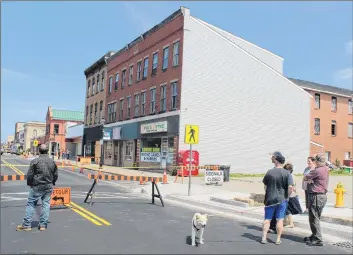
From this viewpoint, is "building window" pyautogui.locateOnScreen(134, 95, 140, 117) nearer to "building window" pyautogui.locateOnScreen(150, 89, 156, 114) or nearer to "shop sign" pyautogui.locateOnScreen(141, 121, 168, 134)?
"shop sign" pyautogui.locateOnScreen(141, 121, 168, 134)

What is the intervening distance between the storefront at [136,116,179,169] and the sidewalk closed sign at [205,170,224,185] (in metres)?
8.42

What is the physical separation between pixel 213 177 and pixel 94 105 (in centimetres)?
3200

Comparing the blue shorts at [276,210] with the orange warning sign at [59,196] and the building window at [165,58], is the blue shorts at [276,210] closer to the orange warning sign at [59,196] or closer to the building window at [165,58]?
the orange warning sign at [59,196]

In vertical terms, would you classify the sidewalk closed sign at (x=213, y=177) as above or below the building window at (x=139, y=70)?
below

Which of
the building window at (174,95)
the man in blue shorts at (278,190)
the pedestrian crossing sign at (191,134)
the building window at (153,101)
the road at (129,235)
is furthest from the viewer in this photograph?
the building window at (153,101)

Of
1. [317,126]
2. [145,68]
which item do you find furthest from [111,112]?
[317,126]

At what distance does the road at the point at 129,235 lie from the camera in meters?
6.94

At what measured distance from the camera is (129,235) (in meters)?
7.97

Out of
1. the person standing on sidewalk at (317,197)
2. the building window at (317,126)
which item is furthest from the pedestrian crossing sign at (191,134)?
the building window at (317,126)

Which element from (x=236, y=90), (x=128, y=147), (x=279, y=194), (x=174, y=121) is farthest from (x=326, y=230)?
(x=128, y=147)

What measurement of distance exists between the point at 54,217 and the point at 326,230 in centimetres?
673

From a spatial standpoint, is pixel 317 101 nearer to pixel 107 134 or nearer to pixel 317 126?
pixel 317 126

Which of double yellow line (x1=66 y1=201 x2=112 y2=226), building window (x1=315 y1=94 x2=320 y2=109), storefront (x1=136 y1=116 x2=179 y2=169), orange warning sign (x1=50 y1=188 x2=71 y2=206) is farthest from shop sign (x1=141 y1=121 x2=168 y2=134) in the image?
building window (x1=315 y1=94 x2=320 y2=109)

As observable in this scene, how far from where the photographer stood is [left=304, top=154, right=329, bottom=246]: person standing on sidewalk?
7809 mm
